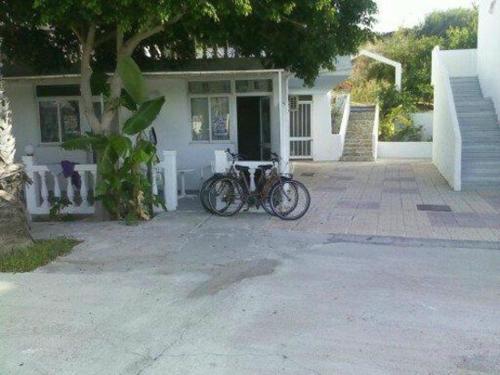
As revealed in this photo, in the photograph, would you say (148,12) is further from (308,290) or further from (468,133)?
(468,133)

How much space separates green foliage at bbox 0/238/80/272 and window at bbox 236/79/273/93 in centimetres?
595

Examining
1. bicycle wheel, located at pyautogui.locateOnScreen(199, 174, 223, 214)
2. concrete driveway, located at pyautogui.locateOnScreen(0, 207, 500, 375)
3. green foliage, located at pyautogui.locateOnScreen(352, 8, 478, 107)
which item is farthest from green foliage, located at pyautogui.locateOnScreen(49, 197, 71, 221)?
green foliage, located at pyautogui.locateOnScreen(352, 8, 478, 107)

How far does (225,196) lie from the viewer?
9.59 metres

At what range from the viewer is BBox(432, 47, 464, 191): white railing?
518 inches

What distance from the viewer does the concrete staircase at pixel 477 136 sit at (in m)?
13.1

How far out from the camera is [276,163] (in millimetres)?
9734

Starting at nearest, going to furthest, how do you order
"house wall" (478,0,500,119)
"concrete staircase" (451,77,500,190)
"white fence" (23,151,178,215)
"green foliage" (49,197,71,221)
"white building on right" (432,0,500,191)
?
"green foliage" (49,197,71,221) → "white fence" (23,151,178,215) → "concrete staircase" (451,77,500,190) → "white building on right" (432,0,500,191) → "house wall" (478,0,500,119)

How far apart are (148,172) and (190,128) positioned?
10.2ft

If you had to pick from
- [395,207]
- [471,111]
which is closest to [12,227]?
[395,207]

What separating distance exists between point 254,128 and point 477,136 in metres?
6.26

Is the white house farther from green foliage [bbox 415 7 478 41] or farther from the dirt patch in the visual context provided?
green foliage [bbox 415 7 478 41]

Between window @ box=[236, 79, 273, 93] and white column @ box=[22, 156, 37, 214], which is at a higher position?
window @ box=[236, 79, 273, 93]

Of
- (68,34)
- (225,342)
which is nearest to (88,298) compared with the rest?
(225,342)

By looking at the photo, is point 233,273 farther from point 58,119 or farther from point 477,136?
point 477,136
